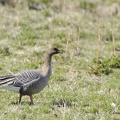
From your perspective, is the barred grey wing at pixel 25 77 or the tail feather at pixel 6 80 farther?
the barred grey wing at pixel 25 77

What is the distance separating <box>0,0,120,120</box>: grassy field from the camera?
8.01 meters

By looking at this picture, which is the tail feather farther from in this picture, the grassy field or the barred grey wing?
the grassy field

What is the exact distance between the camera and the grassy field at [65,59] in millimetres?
8006

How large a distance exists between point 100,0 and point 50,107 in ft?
40.2

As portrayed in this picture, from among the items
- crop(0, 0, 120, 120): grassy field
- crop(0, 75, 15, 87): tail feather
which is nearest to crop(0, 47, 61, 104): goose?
crop(0, 75, 15, 87): tail feather

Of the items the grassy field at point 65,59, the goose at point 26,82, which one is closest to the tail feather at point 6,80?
the goose at point 26,82

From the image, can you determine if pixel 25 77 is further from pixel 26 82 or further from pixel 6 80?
pixel 6 80

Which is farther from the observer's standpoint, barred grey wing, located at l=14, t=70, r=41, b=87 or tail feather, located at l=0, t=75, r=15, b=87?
barred grey wing, located at l=14, t=70, r=41, b=87

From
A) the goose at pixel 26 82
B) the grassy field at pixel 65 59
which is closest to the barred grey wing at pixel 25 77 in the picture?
the goose at pixel 26 82

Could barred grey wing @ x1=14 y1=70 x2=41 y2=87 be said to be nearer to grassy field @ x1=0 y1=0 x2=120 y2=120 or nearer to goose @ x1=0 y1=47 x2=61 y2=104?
goose @ x1=0 y1=47 x2=61 y2=104

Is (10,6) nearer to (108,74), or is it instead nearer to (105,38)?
(105,38)

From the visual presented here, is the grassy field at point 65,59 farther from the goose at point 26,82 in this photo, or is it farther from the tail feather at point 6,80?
the tail feather at point 6,80

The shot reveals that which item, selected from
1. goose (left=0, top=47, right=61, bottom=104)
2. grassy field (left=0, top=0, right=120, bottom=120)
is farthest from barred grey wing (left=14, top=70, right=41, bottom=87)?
grassy field (left=0, top=0, right=120, bottom=120)

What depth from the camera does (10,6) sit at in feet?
56.6
